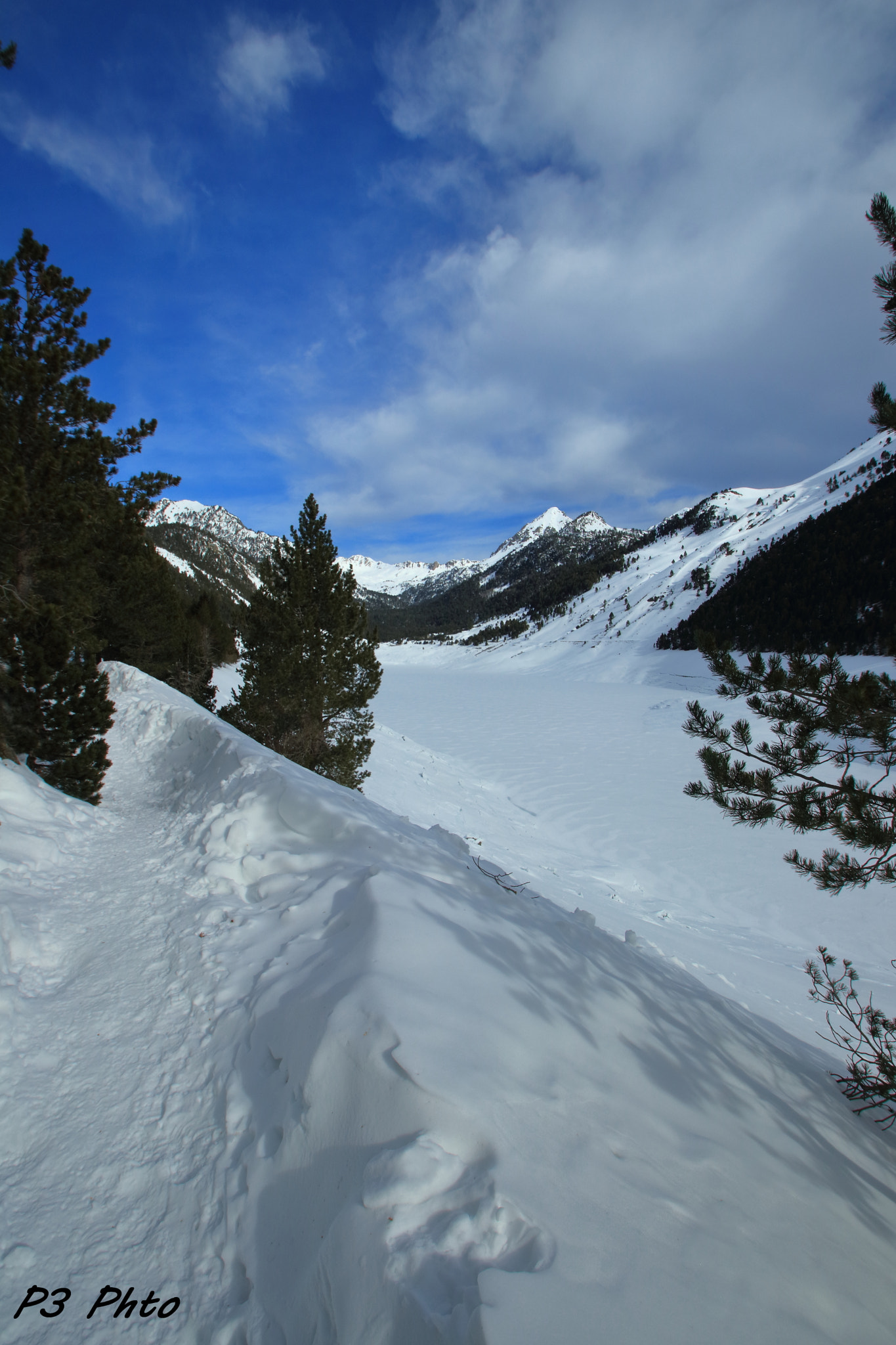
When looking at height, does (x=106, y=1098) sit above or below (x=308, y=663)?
below

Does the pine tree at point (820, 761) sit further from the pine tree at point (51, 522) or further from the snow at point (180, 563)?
the snow at point (180, 563)

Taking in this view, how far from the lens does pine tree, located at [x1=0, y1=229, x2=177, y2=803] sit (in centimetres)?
668

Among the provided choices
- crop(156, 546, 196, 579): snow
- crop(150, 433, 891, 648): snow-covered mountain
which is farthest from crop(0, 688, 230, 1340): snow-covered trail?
crop(156, 546, 196, 579): snow

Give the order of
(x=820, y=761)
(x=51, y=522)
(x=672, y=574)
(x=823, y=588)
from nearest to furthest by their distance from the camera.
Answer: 1. (x=820, y=761)
2. (x=51, y=522)
3. (x=823, y=588)
4. (x=672, y=574)

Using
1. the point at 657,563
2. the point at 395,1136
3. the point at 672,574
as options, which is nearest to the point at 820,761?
the point at 395,1136

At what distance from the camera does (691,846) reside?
12258 mm

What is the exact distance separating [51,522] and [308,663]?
16.5ft

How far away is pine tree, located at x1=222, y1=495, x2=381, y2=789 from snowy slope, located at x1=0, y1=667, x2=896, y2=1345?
250 inches

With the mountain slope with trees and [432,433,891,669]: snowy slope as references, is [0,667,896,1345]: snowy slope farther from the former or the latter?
[432,433,891,669]: snowy slope

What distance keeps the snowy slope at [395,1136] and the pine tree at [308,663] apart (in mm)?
6351

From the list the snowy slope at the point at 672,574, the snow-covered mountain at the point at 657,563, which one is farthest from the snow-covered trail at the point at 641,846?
the snowy slope at the point at 672,574

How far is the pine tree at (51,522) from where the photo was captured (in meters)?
6.68

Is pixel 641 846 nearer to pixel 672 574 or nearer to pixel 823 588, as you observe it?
pixel 823 588

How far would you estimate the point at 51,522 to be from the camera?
7.61m
